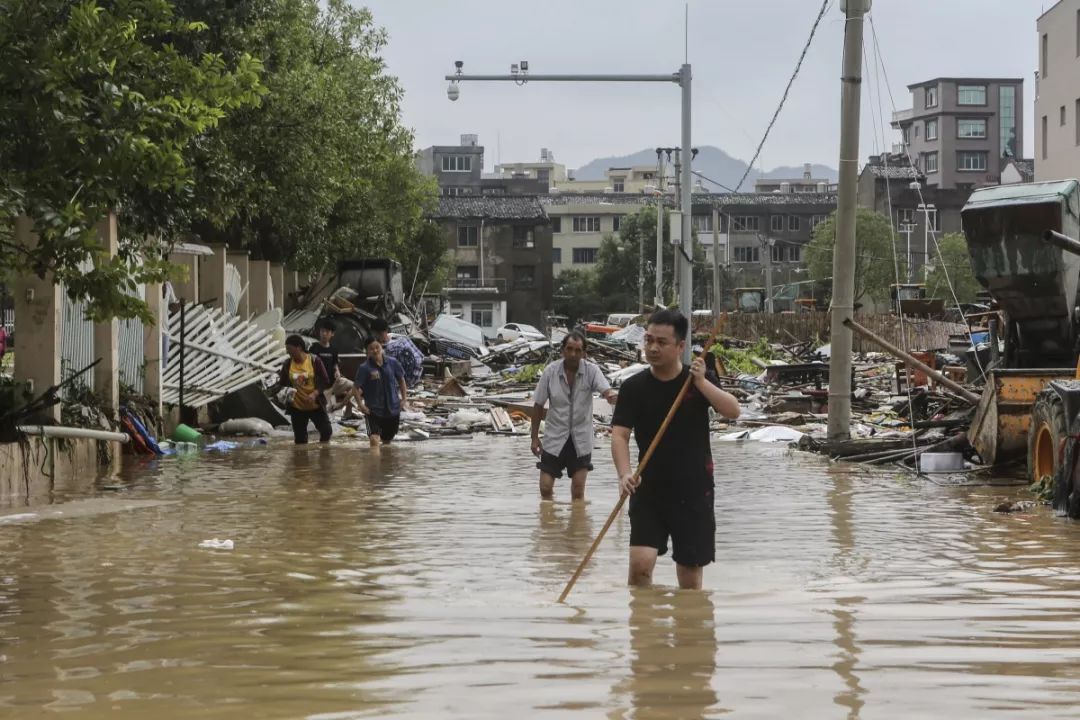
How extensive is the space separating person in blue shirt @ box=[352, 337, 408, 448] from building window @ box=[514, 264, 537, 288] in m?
84.2

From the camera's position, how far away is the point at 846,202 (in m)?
20.8

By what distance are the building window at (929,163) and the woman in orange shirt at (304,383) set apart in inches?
4189

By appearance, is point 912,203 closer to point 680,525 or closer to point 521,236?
point 521,236

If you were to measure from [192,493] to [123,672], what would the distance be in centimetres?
955

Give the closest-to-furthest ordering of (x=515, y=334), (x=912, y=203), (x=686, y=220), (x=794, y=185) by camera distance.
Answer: (x=686, y=220) < (x=515, y=334) < (x=912, y=203) < (x=794, y=185)

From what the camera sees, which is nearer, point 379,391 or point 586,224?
point 379,391

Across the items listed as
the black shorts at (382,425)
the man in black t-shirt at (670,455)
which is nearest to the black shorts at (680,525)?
the man in black t-shirt at (670,455)

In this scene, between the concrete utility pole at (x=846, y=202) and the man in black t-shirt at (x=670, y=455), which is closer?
the man in black t-shirt at (x=670, y=455)

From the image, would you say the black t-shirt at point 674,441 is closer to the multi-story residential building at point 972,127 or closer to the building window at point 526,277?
the building window at point 526,277

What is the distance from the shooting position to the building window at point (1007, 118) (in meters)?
120

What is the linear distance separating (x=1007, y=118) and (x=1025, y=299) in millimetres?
109912

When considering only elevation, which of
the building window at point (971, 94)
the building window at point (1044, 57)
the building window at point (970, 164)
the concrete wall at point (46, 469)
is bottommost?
the concrete wall at point (46, 469)

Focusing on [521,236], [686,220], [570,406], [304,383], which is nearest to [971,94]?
[521,236]

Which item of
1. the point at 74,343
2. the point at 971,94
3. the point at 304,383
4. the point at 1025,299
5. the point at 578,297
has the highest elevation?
the point at 971,94
